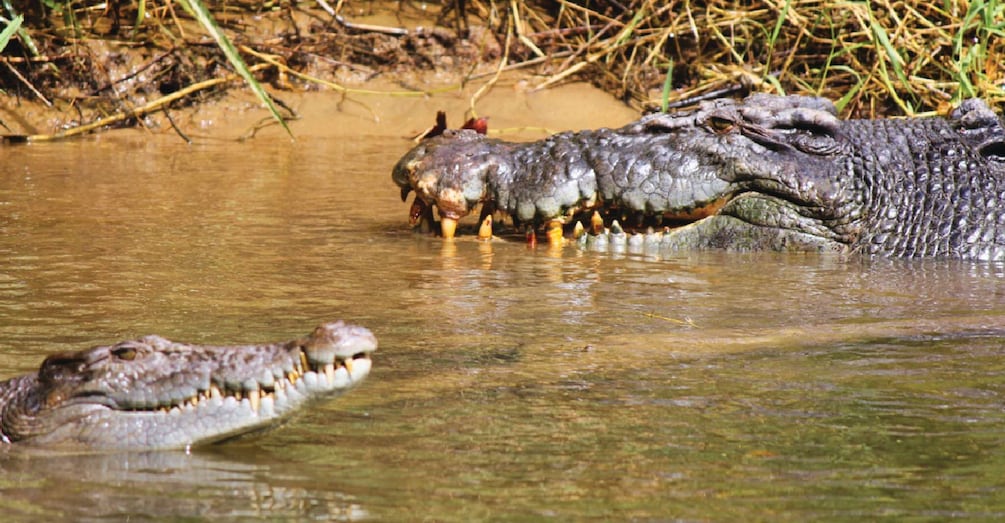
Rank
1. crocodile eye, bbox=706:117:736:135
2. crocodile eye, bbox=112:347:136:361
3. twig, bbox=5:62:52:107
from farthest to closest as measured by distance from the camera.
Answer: twig, bbox=5:62:52:107 < crocodile eye, bbox=706:117:736:135 < crocodile eye, bbox=112:347:136:361

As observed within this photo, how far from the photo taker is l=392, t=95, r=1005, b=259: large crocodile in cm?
593

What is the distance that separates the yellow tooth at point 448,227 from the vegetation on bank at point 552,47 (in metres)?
2.97

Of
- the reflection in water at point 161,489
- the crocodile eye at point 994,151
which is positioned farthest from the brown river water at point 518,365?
the crocodile eye at point 994,151

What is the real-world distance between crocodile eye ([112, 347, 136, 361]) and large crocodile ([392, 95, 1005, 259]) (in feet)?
9.51

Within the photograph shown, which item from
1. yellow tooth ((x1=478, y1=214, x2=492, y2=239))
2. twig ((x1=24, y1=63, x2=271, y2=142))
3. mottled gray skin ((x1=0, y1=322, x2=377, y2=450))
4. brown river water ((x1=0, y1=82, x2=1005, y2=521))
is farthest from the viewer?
twig ((x1=24, y1=63, x2=271, y2=142))

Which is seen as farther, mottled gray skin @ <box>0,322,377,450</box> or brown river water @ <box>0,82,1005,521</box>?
mottled gray skin @ <box>0,322,377,450</box>

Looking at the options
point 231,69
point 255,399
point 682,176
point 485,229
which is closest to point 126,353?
point 255,399

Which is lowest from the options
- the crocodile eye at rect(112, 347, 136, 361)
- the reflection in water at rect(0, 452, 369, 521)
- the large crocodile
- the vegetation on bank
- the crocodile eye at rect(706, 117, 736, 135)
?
the reflection in water at rect(0, 452, 369, 521)

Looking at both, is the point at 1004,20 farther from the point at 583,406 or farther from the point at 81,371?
the point at 81,371

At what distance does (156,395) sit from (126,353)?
13cm

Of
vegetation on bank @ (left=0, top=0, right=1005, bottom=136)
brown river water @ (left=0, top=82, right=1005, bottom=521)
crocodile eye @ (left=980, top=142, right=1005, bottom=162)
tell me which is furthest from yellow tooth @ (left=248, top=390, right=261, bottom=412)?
vegetation on bank @ (left=0, top=0, right=1005, bottom=136)

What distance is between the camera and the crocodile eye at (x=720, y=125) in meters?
6.11

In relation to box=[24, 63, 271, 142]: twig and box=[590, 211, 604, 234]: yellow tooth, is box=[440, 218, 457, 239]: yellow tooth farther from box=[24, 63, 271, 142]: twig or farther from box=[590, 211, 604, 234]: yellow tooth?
box=[24, 63, 271, 142]: twig

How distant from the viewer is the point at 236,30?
32.8 ft
